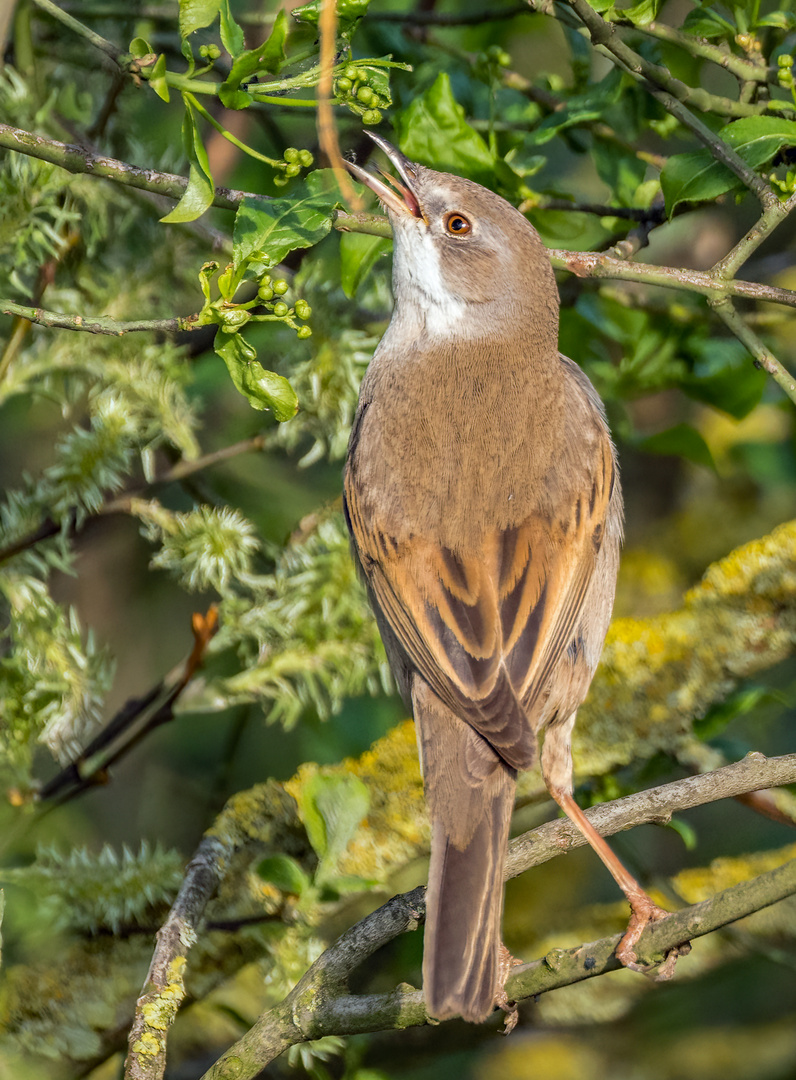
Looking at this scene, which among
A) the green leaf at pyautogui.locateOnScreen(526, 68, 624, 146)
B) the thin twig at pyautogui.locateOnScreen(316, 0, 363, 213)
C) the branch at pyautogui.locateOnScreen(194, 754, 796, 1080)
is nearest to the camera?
the thin twig at pyautogui.locateOnScreen(316, 0, 363, 213)

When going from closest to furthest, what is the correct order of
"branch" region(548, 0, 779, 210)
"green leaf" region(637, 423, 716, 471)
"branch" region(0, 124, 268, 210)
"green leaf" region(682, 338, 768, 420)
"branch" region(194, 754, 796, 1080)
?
"branch" region(194, 754, 796, 1080) < "branch" region(0, 124, 268, 210) < "branch" region(548, 0, 779, 210) < "green leaf" region(682, 338, 768, 420) < "green leaf" region(637, 423, 716, 471)

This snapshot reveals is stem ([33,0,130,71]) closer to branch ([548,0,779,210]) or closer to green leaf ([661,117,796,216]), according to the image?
branch ([548,0,779,210])

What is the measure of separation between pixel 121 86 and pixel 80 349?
1.00m

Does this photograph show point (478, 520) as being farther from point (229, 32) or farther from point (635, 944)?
point (229, 32)

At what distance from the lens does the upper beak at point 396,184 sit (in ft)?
11.6

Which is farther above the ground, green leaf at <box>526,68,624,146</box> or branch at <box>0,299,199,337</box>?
green leaf at <box>526,68,624,146</box>

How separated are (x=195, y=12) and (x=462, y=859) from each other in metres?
2.10

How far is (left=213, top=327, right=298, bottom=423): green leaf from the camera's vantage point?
8.69 ft

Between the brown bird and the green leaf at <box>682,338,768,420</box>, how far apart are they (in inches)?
19.5

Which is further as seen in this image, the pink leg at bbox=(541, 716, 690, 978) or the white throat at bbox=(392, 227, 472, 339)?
the white throat at bbox=(392, 227, 472, 339)

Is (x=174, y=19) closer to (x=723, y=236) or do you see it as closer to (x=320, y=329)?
(x=320, y=329)

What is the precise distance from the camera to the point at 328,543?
12.0 feet

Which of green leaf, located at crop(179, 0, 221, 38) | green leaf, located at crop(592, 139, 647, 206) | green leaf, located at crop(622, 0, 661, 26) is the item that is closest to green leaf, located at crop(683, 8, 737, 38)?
green leaf, located at crop(622, 0, 661, 26)

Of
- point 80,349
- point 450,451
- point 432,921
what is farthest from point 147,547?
point 432,921
